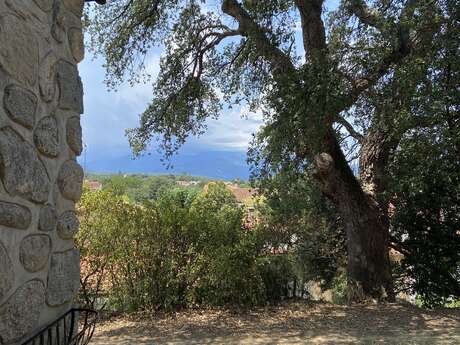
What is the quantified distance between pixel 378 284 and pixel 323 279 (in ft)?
10.0

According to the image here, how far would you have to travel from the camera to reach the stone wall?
227cm

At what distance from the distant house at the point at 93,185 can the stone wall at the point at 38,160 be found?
4997 millimetres

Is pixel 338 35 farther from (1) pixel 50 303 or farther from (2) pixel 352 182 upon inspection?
(1) pixel 50 303

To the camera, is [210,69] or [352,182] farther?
[210,69]

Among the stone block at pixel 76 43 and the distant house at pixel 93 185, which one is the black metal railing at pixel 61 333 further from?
the distant house at pixel 93 185

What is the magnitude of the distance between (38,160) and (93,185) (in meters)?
5.68

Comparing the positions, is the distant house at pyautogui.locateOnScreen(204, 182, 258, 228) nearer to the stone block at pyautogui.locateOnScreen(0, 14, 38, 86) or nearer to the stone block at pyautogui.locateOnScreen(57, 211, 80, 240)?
the stone block at pyautogui.locateOnScreen(57, 211, 80, 240)

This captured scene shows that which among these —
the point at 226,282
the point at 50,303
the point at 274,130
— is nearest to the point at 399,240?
the point at 226,282

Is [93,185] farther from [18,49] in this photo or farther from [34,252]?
[18,49]


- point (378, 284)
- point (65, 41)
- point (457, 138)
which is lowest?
point (378, 284)

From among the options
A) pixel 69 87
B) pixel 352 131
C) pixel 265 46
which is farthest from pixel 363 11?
pixel 69 87

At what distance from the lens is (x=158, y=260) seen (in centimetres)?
742

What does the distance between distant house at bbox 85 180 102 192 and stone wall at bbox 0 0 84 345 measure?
4997 millimetres

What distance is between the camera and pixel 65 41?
9.45 ft
